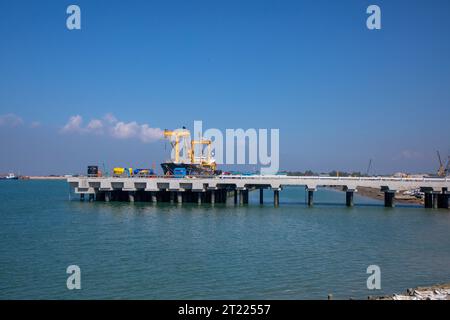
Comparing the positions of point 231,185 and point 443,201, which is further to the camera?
point 443,201

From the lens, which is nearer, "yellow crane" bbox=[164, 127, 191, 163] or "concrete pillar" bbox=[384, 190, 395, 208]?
"concrete pillar" bbox=[384, 190, 395, 208]

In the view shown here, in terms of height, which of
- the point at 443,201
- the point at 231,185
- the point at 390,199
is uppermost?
the point at 231,185

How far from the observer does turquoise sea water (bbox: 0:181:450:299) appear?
64.2 ft

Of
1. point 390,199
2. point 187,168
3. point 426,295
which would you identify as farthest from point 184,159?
point 426,295

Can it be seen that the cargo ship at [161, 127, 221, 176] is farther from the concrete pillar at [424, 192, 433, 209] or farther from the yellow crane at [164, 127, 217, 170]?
the concrete pillar at [424, 192, 433, 209]

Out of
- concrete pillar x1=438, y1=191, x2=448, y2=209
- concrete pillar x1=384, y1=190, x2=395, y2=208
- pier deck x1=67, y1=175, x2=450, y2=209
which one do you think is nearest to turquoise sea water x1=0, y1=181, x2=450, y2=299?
pier deck x1=67, y1=175, x2=450, y2=209

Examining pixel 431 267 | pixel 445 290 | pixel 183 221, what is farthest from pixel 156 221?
pixel 445 290

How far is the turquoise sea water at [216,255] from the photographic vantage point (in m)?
19.6

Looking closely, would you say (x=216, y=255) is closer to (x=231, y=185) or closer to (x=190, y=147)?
(x=231, y=185)

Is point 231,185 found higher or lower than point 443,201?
higher

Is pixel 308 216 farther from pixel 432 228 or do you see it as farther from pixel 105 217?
pixel 105 217

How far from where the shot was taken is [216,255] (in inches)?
1041

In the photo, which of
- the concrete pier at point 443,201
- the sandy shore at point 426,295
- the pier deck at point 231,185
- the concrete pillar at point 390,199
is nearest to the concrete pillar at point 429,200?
the pier deck at point 231,185
